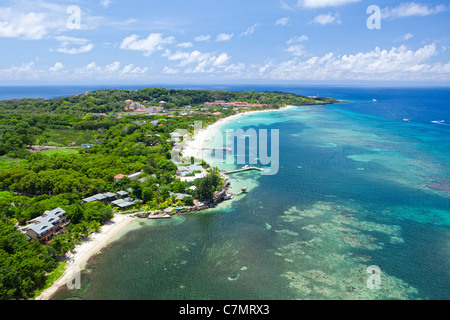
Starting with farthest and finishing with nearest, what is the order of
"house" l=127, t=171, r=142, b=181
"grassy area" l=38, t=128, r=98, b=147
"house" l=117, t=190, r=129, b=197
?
1. "grassy area" l=38, t=128, r=98, b=147
2. "house" l=127, t=171, r=142, b=181
3. "house" l=117, t=190, r=129, b=197

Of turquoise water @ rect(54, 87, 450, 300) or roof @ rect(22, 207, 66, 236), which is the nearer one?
turquoise water @ rect(54, 87, 450, 300)

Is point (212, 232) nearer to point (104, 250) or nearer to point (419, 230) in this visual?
point (104, 250)

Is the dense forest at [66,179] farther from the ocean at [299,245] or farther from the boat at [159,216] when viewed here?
the ocean at [299,245]

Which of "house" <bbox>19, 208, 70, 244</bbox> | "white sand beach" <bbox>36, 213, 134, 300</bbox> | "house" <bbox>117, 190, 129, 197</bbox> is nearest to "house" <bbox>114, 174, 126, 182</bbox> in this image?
"house" <bbox>117, 190, 129, 197</bbox>

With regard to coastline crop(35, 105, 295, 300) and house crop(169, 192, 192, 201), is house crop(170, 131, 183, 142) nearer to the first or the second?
house crop(169, 192, 192, 201)

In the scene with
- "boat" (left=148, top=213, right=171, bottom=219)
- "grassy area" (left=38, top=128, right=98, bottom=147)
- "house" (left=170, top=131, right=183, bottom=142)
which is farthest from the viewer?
"house" (left=170, top=131, right=183, bottom=142)

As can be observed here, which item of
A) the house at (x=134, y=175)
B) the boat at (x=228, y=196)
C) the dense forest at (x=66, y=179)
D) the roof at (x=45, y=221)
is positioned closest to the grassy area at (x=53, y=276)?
the dense forest at (x=66, y=179)

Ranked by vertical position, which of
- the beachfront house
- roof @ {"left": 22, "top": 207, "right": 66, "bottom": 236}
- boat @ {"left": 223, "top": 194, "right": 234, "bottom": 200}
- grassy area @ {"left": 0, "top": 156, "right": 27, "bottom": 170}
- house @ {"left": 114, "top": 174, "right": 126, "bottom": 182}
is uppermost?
grassy area @ {"left": 0, "top": 156, "right": 27, "bottom": 170}
